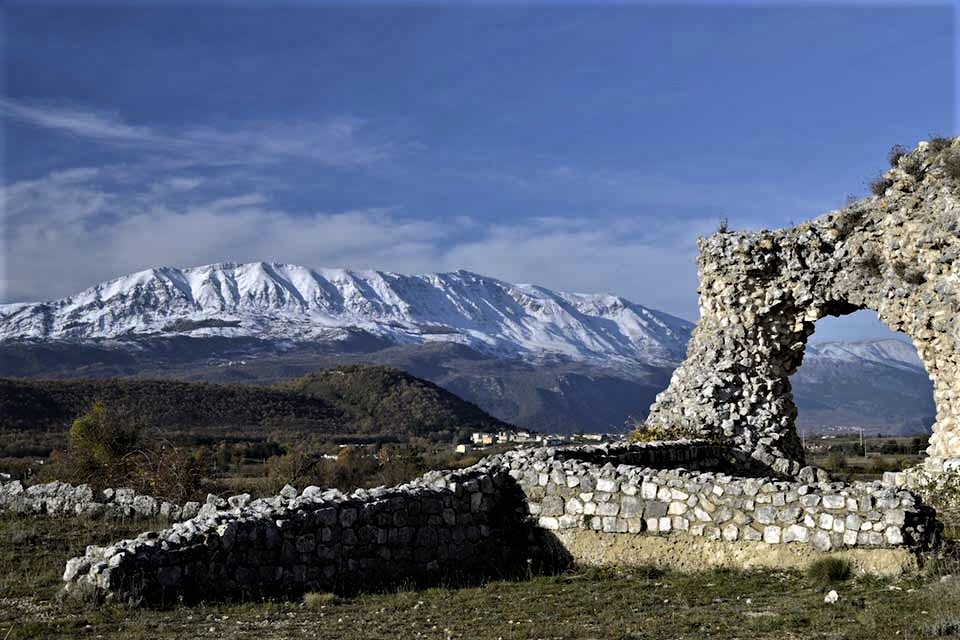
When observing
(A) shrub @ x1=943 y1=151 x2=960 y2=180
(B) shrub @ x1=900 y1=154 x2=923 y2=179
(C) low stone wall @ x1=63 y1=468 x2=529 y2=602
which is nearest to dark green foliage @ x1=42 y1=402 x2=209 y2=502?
(C) low stone wall @ x1=63 y1=468 x2=529 y2=602

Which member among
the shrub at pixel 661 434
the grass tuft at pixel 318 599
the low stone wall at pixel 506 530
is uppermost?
the shrub at pixel 661 434

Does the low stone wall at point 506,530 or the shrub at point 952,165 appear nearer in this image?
the low stone wall at point 506,530

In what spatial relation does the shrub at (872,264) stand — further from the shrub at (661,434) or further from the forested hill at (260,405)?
the forested hill at (260,405)

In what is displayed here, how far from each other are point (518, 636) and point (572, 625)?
0.69 m

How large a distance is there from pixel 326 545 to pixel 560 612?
299 cm

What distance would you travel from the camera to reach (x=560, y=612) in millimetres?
9648

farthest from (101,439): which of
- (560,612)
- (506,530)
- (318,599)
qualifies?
(560,612)

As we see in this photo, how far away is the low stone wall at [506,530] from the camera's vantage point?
10.3m

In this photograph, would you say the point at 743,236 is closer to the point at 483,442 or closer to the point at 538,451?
the point at 538,451

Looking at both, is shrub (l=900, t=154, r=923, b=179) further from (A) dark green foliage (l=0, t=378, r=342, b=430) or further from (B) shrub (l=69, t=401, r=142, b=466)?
(A) dark green foliage (l=0, t=378, r=342, b=430)

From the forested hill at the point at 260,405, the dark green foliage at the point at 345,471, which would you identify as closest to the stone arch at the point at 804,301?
the dark green foliage at the point at 345,471

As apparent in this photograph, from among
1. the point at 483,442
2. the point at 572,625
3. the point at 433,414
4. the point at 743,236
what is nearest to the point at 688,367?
the point at 743,236

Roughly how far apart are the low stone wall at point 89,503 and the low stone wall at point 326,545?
430 centimetres

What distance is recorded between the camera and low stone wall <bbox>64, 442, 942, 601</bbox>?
33.9ft
